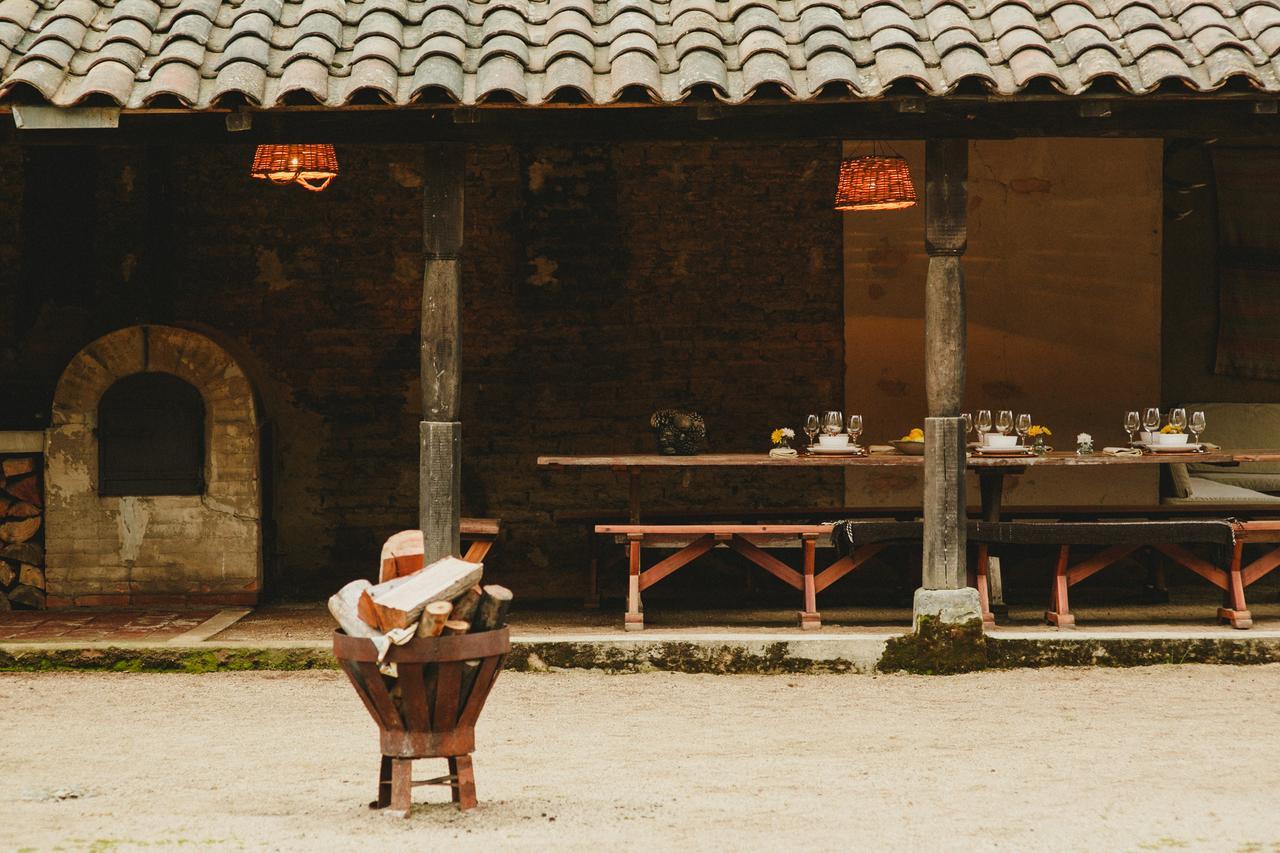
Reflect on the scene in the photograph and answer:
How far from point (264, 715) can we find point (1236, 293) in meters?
7.14

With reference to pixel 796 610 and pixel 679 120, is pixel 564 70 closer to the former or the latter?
pixel 679 120

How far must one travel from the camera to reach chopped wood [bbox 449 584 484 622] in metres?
4.36

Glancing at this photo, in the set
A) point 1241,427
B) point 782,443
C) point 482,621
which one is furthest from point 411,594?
point 1241,427

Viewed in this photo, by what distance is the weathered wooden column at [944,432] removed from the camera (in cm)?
670

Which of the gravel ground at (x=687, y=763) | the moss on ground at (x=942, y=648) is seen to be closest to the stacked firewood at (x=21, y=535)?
the gravel ground at (x=687, y=763)

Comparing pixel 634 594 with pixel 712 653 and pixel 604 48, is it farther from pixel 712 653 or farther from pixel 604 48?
pixel 604 48

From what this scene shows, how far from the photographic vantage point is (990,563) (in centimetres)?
777

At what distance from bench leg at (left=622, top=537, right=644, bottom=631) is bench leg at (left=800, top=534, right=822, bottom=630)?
2.93ft

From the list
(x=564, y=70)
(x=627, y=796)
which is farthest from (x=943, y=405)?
(x=627, y=796)

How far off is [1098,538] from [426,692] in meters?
4.31

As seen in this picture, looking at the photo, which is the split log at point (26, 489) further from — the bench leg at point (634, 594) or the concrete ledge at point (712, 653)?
the bench leg at point (634, 594)

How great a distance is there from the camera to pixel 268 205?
9.14 metres

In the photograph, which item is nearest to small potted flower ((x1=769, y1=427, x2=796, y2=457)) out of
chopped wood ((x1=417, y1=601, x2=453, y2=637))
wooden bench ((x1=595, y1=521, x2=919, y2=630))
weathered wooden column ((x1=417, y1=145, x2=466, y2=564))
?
wooden bench ((x1=595, y1=521, x2=919, y2=630))

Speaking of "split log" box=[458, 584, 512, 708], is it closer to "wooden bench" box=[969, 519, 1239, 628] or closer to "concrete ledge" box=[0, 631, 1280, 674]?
"concrete ledge" box=[0, 631, 1280, 674]
